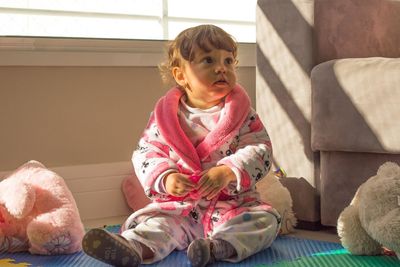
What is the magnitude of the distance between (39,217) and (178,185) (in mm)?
404

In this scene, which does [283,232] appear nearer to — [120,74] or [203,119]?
[203,119]

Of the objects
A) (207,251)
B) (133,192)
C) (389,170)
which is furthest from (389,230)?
(133,192)

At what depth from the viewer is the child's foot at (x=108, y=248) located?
1331 mm

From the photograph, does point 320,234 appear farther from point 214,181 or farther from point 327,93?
point 214,181

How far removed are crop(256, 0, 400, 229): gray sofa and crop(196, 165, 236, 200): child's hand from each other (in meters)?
0.41

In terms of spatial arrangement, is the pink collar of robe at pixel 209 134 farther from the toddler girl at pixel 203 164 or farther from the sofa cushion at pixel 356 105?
the sofa cushion at pixel 356 105

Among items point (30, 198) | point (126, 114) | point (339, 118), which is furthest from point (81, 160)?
point (339, 118)

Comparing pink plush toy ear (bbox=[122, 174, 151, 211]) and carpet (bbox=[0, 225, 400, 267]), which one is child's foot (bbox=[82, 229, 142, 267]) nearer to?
carpet (bbox=[0, 225, 400, 267])

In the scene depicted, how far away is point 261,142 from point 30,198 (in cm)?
60

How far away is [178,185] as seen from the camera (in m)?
1.47

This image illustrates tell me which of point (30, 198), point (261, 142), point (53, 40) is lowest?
point (30, 198)

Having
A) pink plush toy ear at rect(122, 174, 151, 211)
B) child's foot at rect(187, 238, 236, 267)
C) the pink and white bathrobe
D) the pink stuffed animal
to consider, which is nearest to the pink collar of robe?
the pink and white bathrobe

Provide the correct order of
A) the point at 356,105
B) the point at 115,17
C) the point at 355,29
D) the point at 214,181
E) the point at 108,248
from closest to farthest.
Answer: the point at 108,248 < the point at 214,181 < the point at 356,105 < the point at 355,29 < the point at 115,17

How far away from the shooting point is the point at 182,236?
1.59 metres
